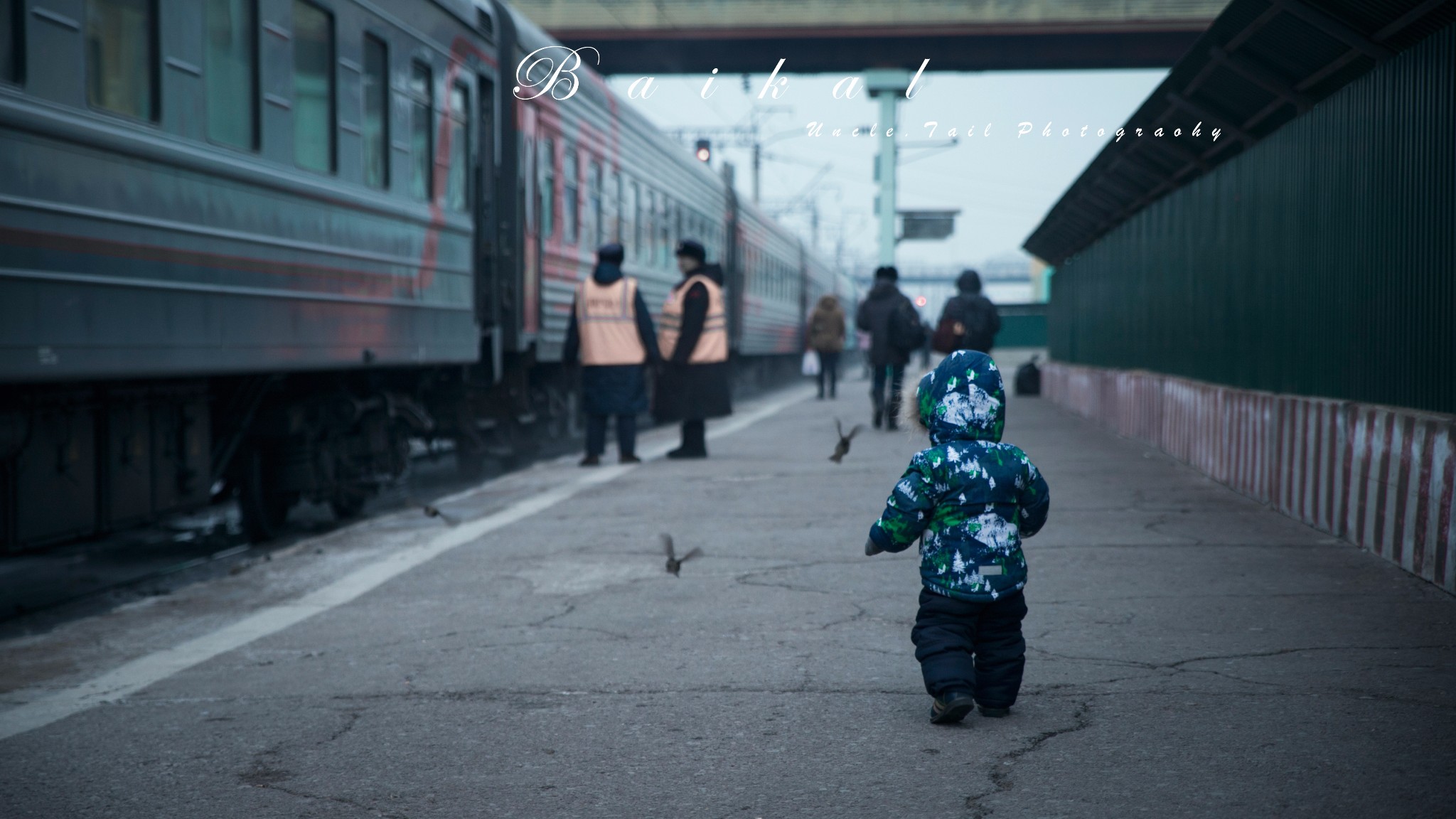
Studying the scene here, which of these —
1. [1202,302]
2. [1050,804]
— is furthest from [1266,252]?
[1050,804]

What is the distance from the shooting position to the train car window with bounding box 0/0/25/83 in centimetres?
585

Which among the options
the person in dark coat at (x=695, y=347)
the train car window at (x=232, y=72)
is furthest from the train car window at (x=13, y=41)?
the person in dark coat at (x=695, y=347)

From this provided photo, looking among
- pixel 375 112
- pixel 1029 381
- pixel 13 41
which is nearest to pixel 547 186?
pixel 375 112

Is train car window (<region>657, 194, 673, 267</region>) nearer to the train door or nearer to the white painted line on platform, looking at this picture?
the train door

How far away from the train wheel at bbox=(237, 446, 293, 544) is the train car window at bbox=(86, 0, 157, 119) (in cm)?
275

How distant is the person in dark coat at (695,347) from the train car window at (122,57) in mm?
5861

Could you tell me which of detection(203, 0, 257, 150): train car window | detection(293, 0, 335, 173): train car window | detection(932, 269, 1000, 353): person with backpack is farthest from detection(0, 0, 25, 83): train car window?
detection(932, 269, 1000, 353): person with backpack

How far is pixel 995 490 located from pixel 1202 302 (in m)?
7.65

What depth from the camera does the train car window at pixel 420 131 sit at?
33.5ft

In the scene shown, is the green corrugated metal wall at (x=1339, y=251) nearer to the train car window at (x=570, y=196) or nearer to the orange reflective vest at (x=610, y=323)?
the orange reflective vest at (x=610, y=323)

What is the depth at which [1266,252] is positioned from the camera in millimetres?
9164

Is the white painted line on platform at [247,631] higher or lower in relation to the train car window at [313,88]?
lower

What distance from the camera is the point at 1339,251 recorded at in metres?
7.66

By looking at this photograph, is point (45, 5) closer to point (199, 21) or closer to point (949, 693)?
point (199, 21)
